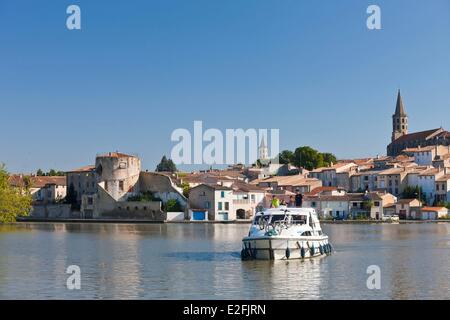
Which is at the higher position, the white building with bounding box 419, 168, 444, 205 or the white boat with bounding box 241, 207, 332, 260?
the white building with bounding box 419, 168, 444, 205

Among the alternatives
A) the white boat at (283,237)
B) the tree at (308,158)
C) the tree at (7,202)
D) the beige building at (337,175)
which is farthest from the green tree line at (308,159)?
the white boat at (283,237)

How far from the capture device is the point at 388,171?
3548 inches

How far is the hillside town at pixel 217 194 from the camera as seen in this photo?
7706 cm

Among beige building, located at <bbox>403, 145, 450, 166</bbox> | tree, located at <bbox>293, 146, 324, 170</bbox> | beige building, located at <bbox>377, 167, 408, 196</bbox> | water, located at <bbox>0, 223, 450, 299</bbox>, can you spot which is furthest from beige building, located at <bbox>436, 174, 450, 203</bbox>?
water, located at <bbox>0, 223, 450, 299</bbox>

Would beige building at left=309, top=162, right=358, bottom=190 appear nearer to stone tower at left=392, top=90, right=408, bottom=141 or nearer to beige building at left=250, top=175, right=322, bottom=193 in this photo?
beige building at left=250, top=175, right=322, bottom=193

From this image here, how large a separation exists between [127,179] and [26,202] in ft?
39.3

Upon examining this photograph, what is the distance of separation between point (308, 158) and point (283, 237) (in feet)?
270

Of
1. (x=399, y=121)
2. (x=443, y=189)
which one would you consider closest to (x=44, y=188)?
(x=443, y=189)

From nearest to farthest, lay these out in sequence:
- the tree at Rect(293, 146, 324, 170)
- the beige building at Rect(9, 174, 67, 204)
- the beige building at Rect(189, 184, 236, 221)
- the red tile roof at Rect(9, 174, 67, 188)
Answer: the beige building at Rect(189, 184, 236, 221) < the beige building at Rect(9, 174, 67, 204) < the red tile roof at Rect(9, 174, 67, 188) < the tree at Rect(293, 146, 324, 170)

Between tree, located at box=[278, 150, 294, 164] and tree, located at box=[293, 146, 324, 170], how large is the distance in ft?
4.46

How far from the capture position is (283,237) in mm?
29969

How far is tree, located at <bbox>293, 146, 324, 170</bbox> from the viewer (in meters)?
110
